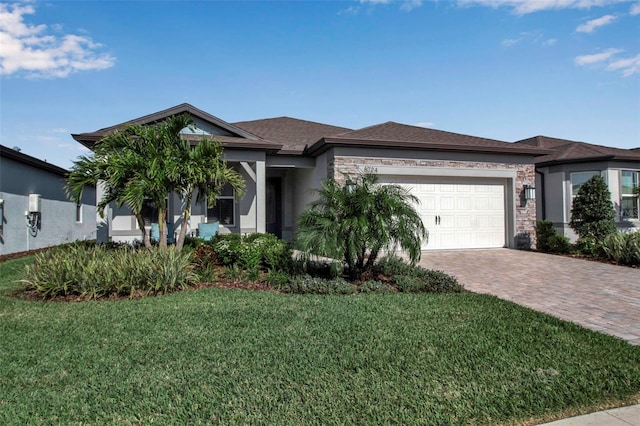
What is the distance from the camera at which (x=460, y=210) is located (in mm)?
12617

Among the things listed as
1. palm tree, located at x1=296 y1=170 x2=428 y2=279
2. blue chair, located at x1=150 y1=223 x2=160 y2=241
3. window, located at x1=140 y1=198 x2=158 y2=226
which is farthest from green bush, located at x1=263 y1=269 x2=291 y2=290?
window, located at x1=140 y1=198 x2=158 y2=226

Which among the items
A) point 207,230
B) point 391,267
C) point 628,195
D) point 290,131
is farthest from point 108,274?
point 628,195

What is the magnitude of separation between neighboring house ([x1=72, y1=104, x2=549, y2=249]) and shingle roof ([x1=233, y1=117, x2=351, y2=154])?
299 mm

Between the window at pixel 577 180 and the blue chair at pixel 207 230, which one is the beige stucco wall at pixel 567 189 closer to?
the window at pixel 577 180

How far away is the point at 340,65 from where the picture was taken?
13.0 m

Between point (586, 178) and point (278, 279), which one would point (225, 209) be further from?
point (586, 178)

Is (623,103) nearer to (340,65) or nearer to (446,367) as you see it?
(340,65)

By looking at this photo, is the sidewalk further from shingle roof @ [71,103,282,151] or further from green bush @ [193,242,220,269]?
shingle roof @ [71,103,282,151]

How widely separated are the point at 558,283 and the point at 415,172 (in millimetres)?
5577

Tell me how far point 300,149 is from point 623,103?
35.3 ft

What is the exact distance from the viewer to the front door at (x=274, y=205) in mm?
16845

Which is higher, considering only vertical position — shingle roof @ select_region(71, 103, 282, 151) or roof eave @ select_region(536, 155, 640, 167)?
shingle roof @ select_region(71, 103, 282, 151)

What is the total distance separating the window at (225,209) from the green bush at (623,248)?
12.2 meters

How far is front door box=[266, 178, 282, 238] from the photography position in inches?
663
